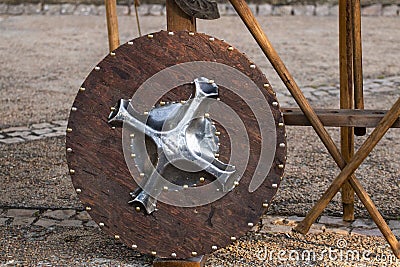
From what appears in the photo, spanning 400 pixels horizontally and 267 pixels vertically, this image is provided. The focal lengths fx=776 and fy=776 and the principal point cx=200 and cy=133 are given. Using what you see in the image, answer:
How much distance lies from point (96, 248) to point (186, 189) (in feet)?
2.04

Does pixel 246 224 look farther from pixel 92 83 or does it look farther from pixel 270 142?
pixel 92 83

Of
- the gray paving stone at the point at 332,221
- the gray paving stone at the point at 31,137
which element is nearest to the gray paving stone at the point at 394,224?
the gray paving stone at the point at 332,221

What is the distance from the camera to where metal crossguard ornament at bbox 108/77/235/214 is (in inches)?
123

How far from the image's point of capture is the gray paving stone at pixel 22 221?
3.87 meters

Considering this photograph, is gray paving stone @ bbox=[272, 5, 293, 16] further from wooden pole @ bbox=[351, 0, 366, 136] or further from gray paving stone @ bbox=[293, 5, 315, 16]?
wooden pole @ bbox=[351, 0, 366, 136]

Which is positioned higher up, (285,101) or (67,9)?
(67,9)

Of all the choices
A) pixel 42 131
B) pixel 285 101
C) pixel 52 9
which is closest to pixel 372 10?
pixel 52 9

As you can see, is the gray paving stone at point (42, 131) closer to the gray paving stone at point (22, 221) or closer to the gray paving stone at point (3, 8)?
the gray paving stone at point (22, 221)

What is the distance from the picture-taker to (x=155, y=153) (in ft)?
10.4

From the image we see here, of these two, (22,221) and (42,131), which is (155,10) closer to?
(42,131)

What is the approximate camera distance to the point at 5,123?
5.80 m

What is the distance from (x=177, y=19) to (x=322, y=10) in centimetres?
743

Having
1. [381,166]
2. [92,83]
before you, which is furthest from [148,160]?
[381,166]

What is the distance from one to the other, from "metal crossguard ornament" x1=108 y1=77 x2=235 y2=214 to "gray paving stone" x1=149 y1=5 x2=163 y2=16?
7482mm
